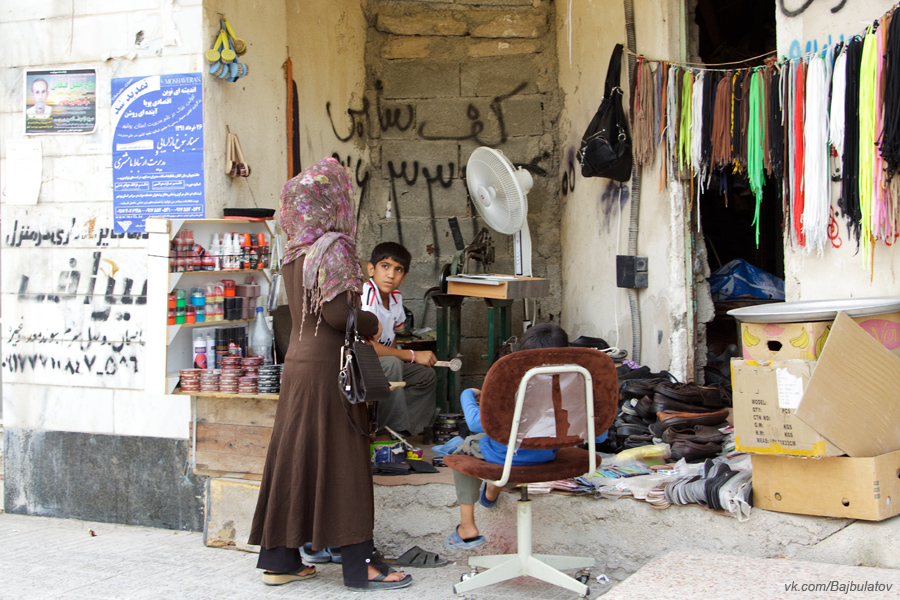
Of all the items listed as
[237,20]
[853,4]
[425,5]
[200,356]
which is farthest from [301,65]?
[853,4]

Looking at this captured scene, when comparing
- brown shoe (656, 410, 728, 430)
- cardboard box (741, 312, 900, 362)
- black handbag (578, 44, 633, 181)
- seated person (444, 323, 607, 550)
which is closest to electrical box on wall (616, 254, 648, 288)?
black handbag (578, 44, 633, 181)

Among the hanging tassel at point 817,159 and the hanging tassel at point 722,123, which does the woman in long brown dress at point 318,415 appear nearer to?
the hanging tassel at point 817,159

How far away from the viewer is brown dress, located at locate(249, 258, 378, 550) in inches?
134

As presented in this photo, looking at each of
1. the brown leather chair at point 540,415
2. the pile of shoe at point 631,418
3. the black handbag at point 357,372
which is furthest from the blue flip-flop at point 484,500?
the pile of shoe at point 631,418

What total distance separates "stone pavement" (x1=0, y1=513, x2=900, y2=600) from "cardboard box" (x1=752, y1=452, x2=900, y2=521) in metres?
0.23

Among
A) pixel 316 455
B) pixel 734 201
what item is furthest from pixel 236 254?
pixel 734 201

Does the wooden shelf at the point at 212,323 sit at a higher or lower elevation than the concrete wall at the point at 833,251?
lower

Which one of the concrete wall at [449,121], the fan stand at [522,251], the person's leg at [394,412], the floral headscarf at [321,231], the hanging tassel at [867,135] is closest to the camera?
the floral headscarf at [321,231]

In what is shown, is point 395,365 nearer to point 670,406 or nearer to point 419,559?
point 419,559

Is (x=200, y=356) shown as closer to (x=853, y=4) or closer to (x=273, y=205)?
(x=273, y=205)

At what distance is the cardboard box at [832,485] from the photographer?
3164 millimetres

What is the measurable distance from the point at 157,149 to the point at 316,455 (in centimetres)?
227

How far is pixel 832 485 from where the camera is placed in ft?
10.6

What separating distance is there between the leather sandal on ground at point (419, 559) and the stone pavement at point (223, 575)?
0.05 metres
